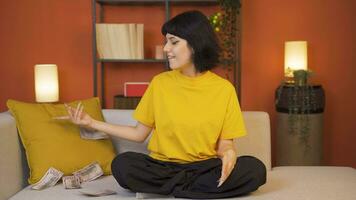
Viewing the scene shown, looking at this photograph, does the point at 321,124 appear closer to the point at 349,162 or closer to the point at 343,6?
the point at 349,162

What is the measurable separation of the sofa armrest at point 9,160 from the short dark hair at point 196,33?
82 cm

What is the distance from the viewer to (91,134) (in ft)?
8.02

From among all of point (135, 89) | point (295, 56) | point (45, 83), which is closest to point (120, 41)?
point (135, 89)

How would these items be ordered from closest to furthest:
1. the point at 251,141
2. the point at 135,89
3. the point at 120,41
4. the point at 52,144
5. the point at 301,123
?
the point at 52,144 < the point at 251,141 < the point at 301,123 < the point at 120,41 < the point at 135,89

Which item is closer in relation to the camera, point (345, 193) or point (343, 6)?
point (345, 193)

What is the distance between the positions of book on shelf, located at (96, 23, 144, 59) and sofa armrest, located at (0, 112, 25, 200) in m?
1.49

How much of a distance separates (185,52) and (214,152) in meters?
0.46

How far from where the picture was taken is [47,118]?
94.3 inches

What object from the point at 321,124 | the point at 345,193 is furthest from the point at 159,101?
the point at 321,124

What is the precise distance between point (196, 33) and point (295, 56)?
1.61 m

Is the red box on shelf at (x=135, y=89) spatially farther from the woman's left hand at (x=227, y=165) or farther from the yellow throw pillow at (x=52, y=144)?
the woman's left hand at (x=227, y=165)

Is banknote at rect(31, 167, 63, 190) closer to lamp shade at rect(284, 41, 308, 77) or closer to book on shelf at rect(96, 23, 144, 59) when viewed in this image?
book on shelf at rect(96, 23, 144, 59)

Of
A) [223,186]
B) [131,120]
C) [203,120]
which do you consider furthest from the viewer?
[131,120]

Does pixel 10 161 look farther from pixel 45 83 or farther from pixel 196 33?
pixel 45 83
